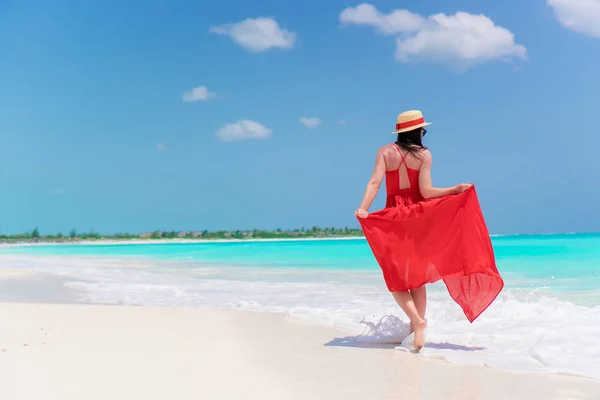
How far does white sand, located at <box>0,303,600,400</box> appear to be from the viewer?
10.5 feet

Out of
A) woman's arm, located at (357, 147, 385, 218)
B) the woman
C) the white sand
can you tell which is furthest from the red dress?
the white sand

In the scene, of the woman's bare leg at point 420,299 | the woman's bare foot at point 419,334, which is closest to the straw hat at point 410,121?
the woman's bare leg at point 420,299

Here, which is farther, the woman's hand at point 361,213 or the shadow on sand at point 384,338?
the shadow on sand at point 384,338

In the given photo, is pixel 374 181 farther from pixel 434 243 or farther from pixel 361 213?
pixel 434 243

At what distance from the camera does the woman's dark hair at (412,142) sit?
4.55 metres

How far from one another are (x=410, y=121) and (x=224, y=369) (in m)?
2.17

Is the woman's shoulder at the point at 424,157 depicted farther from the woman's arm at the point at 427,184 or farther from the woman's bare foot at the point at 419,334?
the woman's bare foot at the point at 419,334

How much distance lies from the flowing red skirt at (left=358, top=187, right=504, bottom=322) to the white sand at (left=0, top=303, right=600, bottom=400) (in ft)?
2.04

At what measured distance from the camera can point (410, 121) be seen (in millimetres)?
4551

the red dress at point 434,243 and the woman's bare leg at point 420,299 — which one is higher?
the red dress at point 434,243

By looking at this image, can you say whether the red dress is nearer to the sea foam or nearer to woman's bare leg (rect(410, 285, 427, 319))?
woman's bare leg (rect(410, 285, 427, 319))

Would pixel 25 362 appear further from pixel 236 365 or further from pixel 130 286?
pixel 130 286

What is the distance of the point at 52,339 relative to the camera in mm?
4594

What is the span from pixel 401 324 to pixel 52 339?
260 cm
